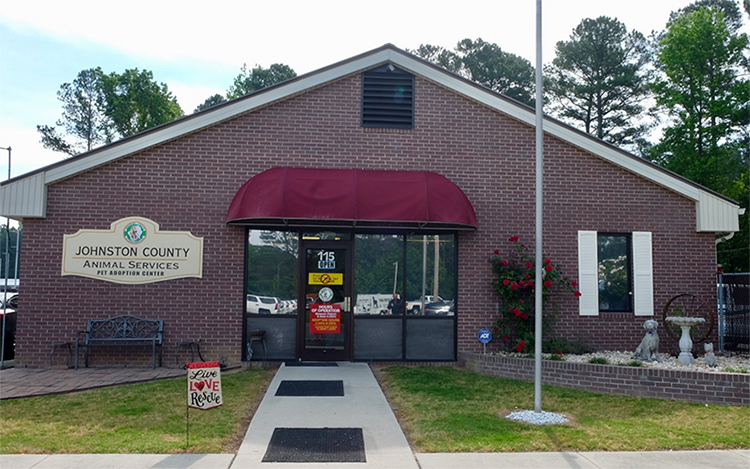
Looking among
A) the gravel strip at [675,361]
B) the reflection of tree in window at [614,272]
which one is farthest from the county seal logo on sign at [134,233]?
the reflection of tree in window at [614,272]

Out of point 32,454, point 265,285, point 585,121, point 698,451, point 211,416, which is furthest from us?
point 585,121

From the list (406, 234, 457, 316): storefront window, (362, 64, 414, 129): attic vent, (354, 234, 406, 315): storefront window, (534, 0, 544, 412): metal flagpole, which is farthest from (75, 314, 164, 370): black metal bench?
(534, 0, 544, 412): metal flagpole

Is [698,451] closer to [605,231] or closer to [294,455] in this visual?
[294,455]

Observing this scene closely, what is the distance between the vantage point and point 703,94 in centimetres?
2911

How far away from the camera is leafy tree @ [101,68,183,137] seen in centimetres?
4281

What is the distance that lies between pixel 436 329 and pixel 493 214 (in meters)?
2.61

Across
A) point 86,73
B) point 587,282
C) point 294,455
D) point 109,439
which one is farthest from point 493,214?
point 86,73

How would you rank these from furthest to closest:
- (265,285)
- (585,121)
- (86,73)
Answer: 1. (86,73)
2. (585,121)
3. (265,285)

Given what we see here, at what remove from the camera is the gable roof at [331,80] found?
11500 millimetres

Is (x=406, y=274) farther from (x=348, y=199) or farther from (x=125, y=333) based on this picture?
(x=125, y=333)

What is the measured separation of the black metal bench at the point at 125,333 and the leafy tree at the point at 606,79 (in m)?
33.3

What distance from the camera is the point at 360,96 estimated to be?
12.5 metres

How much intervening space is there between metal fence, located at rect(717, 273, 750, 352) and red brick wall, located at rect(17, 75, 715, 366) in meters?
0.65

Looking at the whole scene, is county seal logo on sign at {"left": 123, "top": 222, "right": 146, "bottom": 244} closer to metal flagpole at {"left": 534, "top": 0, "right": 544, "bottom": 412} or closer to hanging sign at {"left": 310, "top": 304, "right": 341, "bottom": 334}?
hanging sign at {"left": 310, "top": 304, "right": 341, "bottom": 334}
